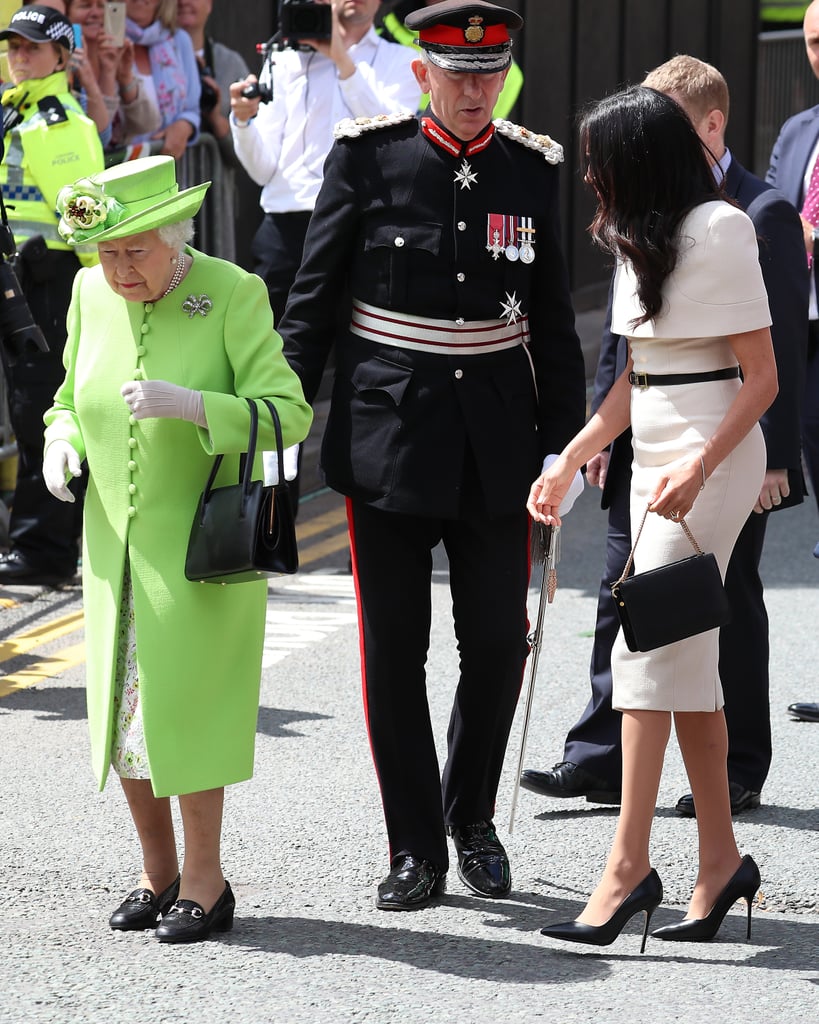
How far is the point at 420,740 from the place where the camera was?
4.43 meters

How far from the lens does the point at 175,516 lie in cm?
406

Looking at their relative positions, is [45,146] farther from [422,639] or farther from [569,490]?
[569,490]

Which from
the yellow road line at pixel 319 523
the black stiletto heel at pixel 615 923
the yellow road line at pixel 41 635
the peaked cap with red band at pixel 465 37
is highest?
the peaked cap with red band at pixel 465 37

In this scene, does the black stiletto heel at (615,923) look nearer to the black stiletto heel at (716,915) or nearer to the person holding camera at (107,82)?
the black stiletto heel at (716,915)

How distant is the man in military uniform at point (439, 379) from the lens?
432 centimetres

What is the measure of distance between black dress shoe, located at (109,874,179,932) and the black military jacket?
102cm

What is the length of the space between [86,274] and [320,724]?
2.06m

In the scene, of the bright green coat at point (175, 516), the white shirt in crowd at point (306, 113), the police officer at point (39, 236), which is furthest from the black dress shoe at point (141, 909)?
the white shirt in crowd at point (306, 113)

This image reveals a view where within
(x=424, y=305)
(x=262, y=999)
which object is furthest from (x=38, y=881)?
(x=424, y=305)

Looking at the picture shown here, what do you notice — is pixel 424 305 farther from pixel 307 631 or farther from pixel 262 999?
pixel 307 631

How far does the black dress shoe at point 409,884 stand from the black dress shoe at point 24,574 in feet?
11.6

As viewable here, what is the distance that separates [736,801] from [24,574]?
3539 mm

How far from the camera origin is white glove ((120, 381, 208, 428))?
12.7 feet

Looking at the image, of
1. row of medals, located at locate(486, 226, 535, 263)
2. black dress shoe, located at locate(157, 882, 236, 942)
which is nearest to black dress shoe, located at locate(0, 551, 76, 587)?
black dress shoe, located at locate(157, 882, 236, 942)
